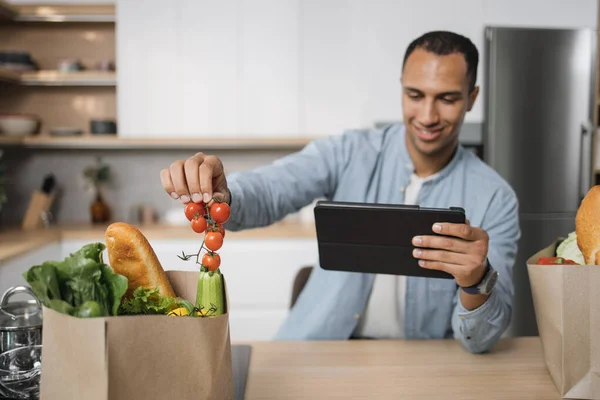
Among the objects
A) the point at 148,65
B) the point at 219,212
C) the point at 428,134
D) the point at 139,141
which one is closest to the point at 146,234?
the point at 139,141

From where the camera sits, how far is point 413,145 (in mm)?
1466

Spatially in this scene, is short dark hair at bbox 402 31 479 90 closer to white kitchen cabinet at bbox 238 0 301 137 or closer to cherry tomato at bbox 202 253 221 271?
cherry tomato at bbox 202 253 221 271

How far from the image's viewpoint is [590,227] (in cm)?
85

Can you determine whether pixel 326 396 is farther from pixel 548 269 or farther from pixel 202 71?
pixel 202 71

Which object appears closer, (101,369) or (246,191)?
(101,369)

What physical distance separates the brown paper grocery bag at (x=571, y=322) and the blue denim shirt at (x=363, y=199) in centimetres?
34

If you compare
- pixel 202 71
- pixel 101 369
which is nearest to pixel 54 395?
pixel 101 369

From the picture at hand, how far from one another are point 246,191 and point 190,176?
0.37m

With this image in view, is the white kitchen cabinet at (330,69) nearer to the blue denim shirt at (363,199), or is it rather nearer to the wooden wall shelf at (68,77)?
the wooden wall shelf at (68,77)

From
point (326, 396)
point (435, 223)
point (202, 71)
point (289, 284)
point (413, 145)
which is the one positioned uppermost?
point (202, 71)

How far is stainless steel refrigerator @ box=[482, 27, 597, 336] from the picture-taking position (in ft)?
8.84

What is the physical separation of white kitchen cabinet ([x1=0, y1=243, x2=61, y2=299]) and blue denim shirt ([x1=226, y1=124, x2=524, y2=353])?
942 mm

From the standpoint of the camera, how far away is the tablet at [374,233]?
3.03 feet

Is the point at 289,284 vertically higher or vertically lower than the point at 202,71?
lower
